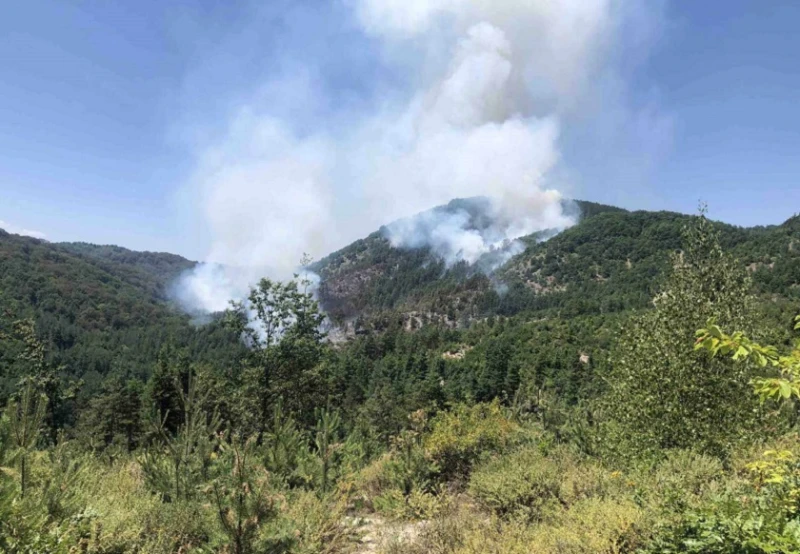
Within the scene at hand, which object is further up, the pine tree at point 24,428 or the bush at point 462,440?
the pine tree at point 24,428

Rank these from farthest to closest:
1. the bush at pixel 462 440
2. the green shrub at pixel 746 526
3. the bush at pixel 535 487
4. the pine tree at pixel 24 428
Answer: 1. the bush at pixel 462 440
2. the bush at pixel 535 487
3. the pine tree at pixel 24 428
4. the green shrub at pixel 746 526

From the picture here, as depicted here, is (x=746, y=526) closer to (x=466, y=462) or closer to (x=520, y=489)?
(x=520, y=489)

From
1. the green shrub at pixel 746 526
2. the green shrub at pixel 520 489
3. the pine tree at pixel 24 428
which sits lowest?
the green shrub at pixel 520 489

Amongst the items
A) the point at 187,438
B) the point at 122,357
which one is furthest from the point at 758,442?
the point at 122,357

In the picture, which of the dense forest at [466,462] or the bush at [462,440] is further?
the bush at [462,440]

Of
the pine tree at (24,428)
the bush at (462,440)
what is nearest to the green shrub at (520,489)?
the bush at (462,440)

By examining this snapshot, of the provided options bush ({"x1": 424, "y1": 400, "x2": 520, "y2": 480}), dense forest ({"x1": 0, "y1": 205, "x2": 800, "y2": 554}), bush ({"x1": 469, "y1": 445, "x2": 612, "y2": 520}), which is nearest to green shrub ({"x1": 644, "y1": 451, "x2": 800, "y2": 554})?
dense forest ({"x1": 0, "y1": 205, "x2": 800, "y2": 554})

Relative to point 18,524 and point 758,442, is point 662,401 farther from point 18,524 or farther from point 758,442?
point 18,524

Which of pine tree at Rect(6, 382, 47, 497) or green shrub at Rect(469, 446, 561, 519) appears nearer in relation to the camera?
pine tree at Rect(6, 382, 47, 497)

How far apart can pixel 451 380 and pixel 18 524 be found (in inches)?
3702

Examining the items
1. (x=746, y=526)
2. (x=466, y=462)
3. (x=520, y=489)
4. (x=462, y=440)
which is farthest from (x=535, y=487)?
(x=746, y=526)

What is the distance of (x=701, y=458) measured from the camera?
7.57 metres

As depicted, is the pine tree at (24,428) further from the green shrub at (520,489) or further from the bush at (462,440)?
the bush at (462,440)

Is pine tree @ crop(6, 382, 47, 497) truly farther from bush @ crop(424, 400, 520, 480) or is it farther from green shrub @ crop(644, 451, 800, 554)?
bush @ crop(424, 400, 520, 480)
